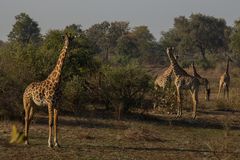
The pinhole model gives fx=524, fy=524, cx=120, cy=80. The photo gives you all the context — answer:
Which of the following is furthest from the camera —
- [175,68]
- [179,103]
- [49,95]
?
[175,68]

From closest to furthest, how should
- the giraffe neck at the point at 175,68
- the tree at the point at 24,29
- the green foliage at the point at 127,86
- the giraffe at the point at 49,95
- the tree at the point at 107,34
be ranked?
the giraffe at the point at 49,95
the green foliage at the point at 127,86
the giraffe neck at the point at 175,68
the tree at the point at 24,29
the tree at the point at 107,34

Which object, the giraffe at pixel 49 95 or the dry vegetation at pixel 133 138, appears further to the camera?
the giraffe at pixel 49 95

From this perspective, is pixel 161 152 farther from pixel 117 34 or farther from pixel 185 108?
pixel 117 34

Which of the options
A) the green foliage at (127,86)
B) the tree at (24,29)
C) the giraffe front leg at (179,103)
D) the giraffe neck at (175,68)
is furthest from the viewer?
the tree at (24,29)

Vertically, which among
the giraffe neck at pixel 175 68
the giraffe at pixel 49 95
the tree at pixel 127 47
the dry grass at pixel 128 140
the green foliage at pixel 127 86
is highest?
the tree at pixel 127 47

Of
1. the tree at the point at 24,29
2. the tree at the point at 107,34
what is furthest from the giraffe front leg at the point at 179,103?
the tree at the point at 107,34

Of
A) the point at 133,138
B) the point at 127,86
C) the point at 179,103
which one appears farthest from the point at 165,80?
the point at 133,138

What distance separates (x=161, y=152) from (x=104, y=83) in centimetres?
664

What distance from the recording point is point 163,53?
54.9 m

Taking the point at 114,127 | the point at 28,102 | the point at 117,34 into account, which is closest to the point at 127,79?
the point at 114,127

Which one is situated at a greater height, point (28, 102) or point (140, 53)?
point (140, 53)

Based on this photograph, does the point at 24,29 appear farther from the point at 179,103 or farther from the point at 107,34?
the point at 179,103

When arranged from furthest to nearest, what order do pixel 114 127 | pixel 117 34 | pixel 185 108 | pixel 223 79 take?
pixel 117 34
pixel 223 79
pixel 185 108
pixel 114 127

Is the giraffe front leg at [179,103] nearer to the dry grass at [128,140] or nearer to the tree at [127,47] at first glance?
the dry grass at [128,140]
